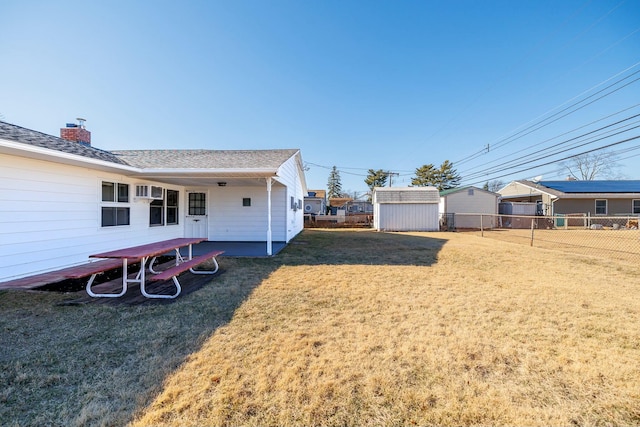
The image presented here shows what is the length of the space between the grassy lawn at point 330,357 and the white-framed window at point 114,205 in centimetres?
282

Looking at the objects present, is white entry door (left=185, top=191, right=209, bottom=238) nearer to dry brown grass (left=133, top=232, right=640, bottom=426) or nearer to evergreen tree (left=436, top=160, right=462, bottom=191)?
dry brown grass (left=133, top=232, right=640, bottom=426)

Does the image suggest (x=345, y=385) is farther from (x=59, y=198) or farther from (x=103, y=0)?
(x=103, y=0)

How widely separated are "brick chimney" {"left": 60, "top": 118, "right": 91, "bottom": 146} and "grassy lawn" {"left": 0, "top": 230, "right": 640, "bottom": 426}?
20.0 ft

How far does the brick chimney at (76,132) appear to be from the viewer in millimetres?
8375

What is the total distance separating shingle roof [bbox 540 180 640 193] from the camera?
21.8m

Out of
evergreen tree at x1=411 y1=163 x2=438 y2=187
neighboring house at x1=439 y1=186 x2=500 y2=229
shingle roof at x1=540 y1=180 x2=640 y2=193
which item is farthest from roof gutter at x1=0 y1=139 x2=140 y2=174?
evergreen tree at x1=411 y1=163 x2=438 y2=187

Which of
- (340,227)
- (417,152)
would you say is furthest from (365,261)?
(417,152)

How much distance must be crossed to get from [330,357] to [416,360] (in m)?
0.84

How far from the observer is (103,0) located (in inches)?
284

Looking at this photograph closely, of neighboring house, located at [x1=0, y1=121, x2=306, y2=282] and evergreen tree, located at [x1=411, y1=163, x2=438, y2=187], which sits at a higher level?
evergreen tree, located at [x1=411, y1=163, x2=438, y2=187]

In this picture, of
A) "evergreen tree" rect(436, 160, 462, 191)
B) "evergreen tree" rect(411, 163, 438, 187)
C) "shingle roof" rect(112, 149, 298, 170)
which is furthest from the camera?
"evergreen tree" rect(411, 163, 438, 187)

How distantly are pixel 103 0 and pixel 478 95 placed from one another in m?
23.0

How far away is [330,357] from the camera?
2.57 meters

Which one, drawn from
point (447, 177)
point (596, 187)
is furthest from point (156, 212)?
point (447, 177)
